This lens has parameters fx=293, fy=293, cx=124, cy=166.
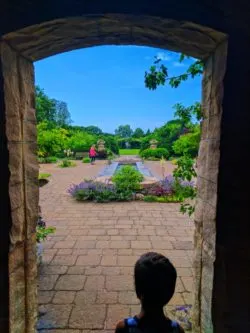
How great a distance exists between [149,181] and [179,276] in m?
6.28

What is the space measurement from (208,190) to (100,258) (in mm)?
2515

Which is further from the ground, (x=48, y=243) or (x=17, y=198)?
(x=17, y=198)

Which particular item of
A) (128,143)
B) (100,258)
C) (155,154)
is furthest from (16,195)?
(128,143)

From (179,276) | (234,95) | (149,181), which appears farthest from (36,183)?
(149,181)

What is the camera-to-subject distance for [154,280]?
128cm

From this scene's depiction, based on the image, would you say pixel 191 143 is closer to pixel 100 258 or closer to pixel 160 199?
pixel 100 258

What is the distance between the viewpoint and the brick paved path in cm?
270

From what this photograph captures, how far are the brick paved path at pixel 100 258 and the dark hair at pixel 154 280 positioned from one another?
1.42 meters

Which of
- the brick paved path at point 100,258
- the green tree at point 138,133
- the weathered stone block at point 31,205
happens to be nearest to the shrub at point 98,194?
the brick paved path at point 100,258

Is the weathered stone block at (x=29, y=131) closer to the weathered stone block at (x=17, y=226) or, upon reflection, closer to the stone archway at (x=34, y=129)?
the stone archway at (x=34, y=129)

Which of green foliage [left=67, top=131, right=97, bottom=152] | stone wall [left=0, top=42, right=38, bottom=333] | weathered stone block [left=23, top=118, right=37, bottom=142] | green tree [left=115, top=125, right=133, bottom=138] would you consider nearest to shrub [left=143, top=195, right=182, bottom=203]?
stone wall [left=0, top=42, right=38, bottom=333]

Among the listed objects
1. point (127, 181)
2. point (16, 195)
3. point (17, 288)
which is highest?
point (16, 195)

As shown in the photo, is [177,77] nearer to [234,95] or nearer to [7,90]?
[234,95]

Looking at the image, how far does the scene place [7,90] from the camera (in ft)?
5.50
